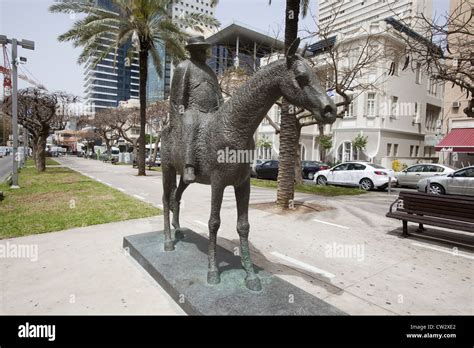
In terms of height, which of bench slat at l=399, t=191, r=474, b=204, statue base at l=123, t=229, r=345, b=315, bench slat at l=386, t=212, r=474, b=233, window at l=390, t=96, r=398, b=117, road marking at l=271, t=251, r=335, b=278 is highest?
window at l=390, t=96, r=398, b=117

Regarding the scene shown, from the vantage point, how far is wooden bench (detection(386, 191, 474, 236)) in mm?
5387

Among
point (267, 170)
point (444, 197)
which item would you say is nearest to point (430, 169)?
point (267, 170)

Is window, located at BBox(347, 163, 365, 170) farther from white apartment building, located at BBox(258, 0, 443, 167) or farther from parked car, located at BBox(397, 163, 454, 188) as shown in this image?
white apartment building, located at BBox(258, 0, 443, 167)

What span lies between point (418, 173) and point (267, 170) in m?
9.04

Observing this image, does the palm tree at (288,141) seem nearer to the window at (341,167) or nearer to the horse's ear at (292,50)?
the horse's ear at (292,50)

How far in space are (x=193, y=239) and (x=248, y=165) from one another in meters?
2.19

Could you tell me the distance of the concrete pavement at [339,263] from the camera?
3441 millimetres

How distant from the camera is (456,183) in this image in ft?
42.8

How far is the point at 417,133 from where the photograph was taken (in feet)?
105

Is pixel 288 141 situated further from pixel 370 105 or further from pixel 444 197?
pixel 370 105

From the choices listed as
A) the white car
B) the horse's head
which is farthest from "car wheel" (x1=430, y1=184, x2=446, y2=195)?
the horse's head

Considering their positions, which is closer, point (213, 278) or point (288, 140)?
point (213, 278)

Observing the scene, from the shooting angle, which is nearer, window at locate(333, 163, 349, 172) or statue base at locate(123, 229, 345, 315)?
statue base at locate(123, 229, 345, 315)

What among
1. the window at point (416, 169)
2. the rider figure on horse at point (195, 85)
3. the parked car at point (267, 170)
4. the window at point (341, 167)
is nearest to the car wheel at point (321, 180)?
the window at point (341, 167)
